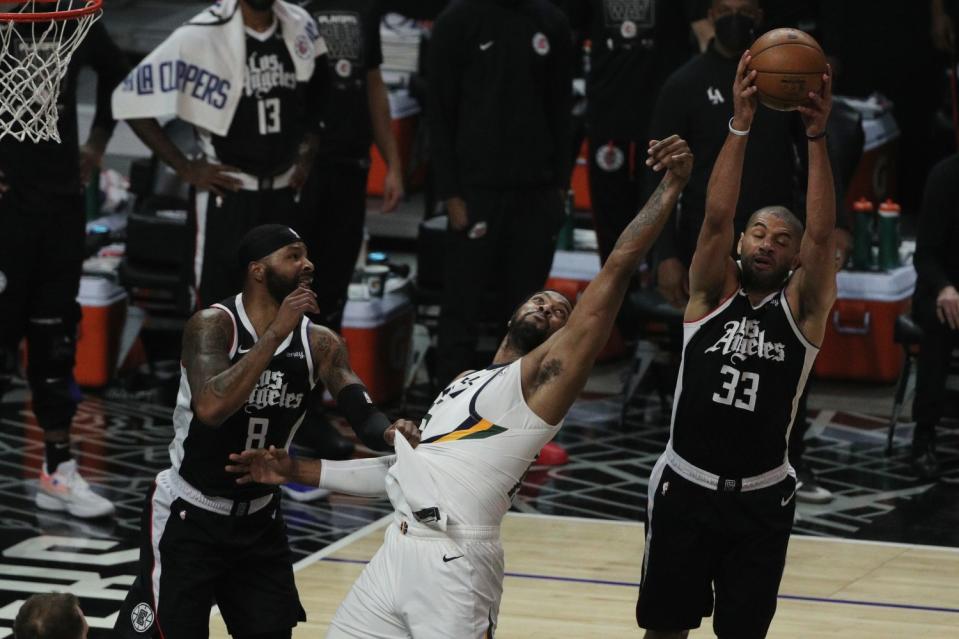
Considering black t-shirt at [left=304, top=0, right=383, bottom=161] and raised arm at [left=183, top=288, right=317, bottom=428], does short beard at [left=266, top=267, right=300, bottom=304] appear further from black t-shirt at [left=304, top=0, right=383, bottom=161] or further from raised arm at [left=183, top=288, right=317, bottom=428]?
black t-shirt at [left=304, top=0, right=383, bottom=161]

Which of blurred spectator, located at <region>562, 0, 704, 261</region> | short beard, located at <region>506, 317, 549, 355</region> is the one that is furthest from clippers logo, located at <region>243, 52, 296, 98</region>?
short beard, located at <region>506, 317, 549, 355</region>

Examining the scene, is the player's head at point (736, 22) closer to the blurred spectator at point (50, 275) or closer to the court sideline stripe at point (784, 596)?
the court sideline stripe at point (784, 596)

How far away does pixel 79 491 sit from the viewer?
8.03 meters

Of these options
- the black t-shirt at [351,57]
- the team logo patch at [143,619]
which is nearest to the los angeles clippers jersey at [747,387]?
the team logo patch at [143,619]

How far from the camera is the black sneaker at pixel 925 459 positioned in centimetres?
874

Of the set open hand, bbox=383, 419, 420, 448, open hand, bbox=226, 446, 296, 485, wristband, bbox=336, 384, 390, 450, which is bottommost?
open hand, bbox=226, 446, 296, 485

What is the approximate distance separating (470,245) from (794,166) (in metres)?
1.68

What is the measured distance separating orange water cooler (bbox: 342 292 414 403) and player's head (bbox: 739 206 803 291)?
4082mm

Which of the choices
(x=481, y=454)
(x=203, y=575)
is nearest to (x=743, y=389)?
(x=481, y=454)

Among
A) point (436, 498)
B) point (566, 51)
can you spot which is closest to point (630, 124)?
point (566, 51)

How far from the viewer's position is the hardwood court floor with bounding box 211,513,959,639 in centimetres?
680

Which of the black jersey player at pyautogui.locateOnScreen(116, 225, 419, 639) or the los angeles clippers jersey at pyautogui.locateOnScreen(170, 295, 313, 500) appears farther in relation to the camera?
the los angeles clippers jersey at pyautogui.locateOnScreen(170, 295, 313, 500)

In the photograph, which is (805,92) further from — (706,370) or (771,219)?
(706,370)

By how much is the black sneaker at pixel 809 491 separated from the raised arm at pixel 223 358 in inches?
139
